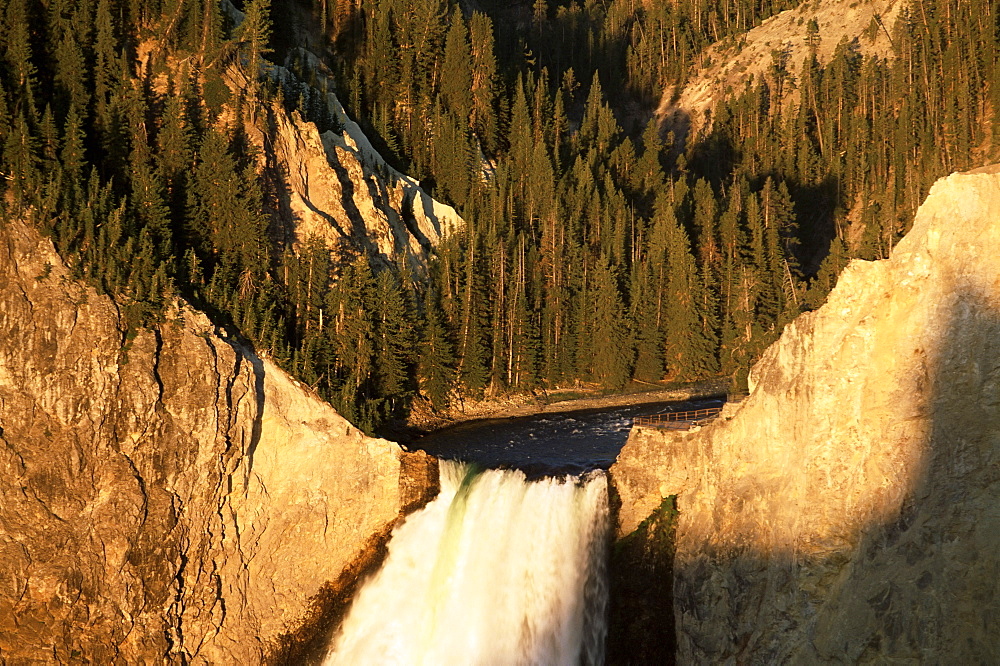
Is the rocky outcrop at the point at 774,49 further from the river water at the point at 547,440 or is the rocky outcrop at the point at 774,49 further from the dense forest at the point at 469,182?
the river water at the point at 547,440

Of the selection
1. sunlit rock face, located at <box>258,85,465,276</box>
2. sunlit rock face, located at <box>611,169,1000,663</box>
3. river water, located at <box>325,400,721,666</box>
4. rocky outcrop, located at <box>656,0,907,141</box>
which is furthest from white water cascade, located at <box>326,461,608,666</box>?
rocky outcrop, located at <box>656,0,907,141</box>

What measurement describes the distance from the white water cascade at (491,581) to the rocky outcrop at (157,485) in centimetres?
222

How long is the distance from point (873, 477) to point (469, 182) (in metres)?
59.0

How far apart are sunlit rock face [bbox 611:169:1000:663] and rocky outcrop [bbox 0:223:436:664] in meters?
16.1

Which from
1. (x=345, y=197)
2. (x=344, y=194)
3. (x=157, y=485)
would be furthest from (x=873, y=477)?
(x=344, y=194)

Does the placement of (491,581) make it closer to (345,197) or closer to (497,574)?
(497,574)

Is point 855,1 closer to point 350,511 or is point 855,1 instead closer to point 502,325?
point 502,325

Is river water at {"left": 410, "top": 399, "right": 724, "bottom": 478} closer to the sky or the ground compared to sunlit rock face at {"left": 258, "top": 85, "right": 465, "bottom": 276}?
closer to the ground

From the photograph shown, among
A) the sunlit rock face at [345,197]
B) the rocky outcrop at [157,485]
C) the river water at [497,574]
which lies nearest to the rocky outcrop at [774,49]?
the sunlit rock face at [345,197]

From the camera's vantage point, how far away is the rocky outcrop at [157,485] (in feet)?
120

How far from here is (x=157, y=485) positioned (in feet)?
126

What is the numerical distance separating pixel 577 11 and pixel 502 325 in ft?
309

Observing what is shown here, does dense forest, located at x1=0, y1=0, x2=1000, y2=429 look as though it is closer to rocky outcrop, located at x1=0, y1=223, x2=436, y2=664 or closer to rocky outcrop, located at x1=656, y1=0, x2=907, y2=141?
rocky outcrop, located at x1=656, y1=0, x2=907, y2=141

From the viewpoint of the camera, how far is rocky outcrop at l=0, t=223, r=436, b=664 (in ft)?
120
